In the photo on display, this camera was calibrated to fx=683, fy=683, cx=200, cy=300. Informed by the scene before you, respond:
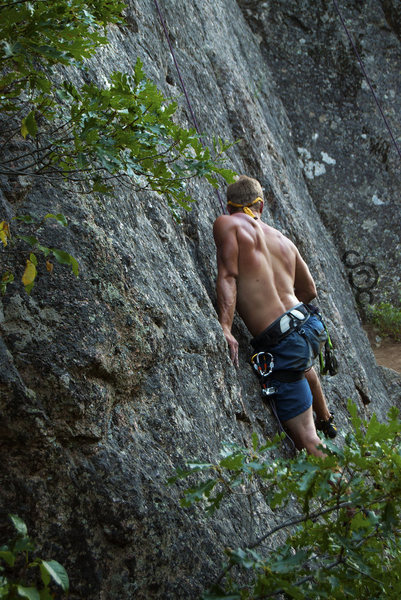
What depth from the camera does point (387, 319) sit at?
912 cm

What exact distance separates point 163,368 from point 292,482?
3.01 ft

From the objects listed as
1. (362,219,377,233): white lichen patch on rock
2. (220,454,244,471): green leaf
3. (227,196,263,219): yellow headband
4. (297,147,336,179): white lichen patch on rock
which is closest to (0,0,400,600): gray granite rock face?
(220,454,244,471): green leaf

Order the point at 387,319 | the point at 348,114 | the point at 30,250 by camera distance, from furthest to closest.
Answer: the point at 348,114
the point at 387,319
the point at 30,250

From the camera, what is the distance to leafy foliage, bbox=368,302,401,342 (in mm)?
9102

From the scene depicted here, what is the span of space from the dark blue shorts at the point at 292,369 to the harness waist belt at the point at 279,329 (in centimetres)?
2

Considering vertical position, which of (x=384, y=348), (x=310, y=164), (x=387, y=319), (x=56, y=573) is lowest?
(x=384, y=348)

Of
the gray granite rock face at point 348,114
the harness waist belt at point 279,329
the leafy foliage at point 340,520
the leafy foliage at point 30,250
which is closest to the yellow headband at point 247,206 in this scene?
the harness waist belt at point 279,329

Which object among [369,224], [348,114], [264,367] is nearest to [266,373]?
[264,367]

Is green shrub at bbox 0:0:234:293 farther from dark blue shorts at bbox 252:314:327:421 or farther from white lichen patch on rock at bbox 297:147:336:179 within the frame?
white lichen patch on rock at bbox 297:147:336:179

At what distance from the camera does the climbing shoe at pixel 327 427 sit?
453 cm

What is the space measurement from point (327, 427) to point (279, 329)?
0.86 m

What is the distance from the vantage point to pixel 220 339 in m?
3.44

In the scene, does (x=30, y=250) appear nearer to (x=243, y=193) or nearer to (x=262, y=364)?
(x=262, y=364)

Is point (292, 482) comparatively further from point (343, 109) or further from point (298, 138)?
point (343, 109)
